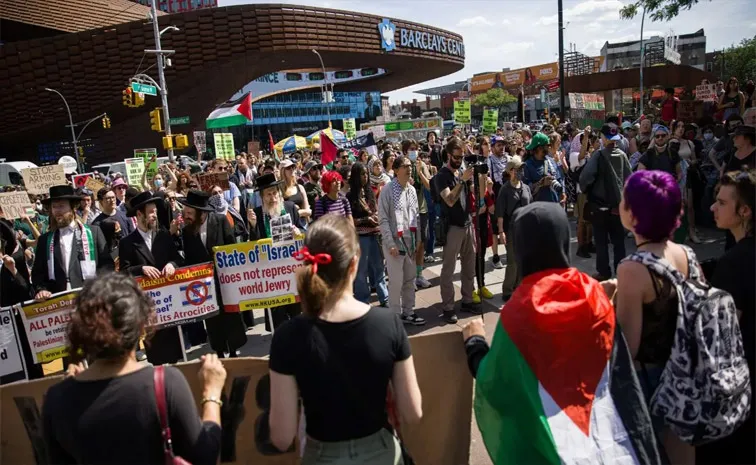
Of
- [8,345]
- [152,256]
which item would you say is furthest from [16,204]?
[152,256]

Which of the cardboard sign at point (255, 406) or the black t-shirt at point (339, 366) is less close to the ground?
the black t-shirt at point (339, 366)

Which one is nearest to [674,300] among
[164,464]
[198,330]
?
[164,464]

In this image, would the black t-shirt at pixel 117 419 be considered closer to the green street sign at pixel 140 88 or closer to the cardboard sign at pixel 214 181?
the cardboard sign at pixel 214 181

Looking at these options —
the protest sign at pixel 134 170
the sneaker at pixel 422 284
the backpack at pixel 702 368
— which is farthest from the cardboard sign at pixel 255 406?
the protest sign at pixel 134 170

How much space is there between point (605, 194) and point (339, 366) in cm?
594

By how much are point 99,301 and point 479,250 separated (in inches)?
201

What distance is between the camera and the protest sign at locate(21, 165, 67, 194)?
32.8 feet

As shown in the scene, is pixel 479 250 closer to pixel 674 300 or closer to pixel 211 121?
pixel 674 300

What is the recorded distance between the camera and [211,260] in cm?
529

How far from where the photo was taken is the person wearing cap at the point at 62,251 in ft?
16.3

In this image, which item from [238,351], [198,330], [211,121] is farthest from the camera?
[211,121]

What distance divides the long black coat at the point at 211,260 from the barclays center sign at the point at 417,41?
159 ft

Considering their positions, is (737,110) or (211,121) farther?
(211,121)

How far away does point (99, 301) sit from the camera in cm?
188
